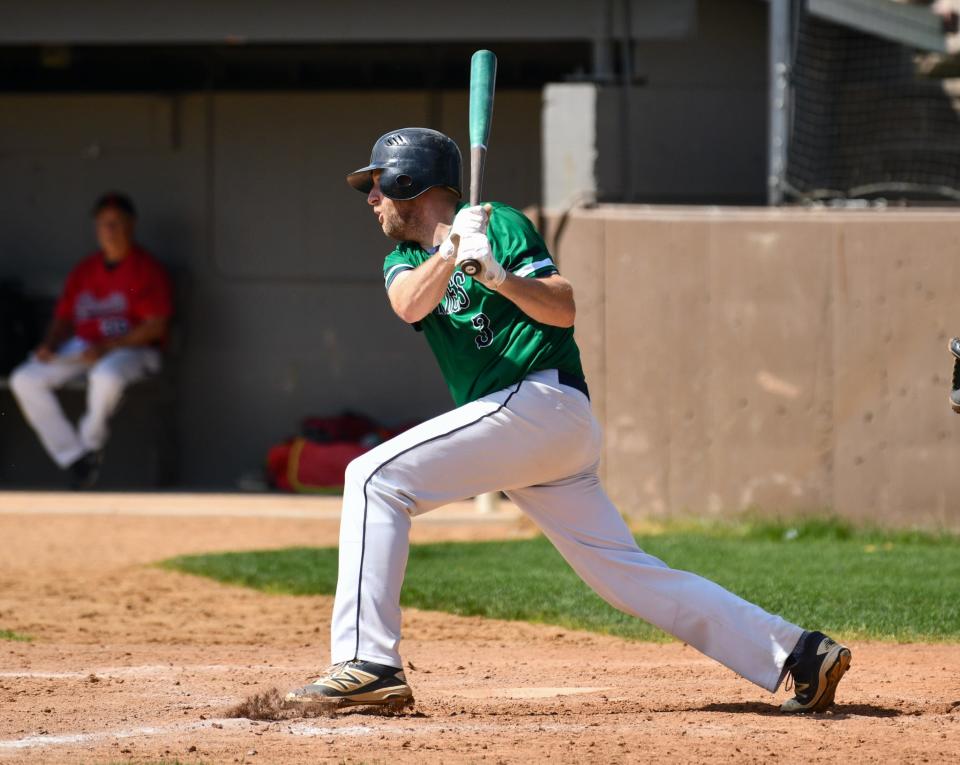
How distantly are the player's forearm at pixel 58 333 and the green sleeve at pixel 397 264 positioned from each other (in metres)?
7.32

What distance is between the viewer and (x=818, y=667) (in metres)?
4.34

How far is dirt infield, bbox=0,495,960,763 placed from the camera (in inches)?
157

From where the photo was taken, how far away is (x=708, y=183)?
10477 millimetres

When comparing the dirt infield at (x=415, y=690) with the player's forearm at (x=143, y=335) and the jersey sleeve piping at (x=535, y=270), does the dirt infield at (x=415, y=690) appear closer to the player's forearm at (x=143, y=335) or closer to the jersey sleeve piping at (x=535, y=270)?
the jersey sleeve piping at (x=535, y=270)

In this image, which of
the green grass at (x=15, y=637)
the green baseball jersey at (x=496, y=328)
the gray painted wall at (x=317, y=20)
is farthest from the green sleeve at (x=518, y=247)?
the gray painted wall at (x=317, y=20)

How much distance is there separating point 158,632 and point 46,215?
6681 millimetres

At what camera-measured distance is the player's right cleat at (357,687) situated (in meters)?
4.18

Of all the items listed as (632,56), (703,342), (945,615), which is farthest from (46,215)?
(945,615)

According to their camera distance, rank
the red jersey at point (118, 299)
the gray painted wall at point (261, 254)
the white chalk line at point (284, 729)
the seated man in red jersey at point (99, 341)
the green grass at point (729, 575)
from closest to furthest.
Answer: the white chalk line at point (284, 729) → the green grass at point (729, 575) → the seated man in red jersey at point (99, 341) → the red jersey at point (118, 299) → the gray painted wall at point (261, 254)

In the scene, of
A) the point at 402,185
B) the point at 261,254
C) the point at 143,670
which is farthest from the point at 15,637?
the point at 261,254

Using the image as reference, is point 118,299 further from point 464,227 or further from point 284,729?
point 464,227

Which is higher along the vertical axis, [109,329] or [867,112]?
[867,112]

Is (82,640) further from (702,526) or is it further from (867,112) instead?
(867,112)

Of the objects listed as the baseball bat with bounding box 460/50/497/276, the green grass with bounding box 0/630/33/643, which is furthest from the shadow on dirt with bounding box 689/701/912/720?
the green grass with bounding box 0/630/33/643
